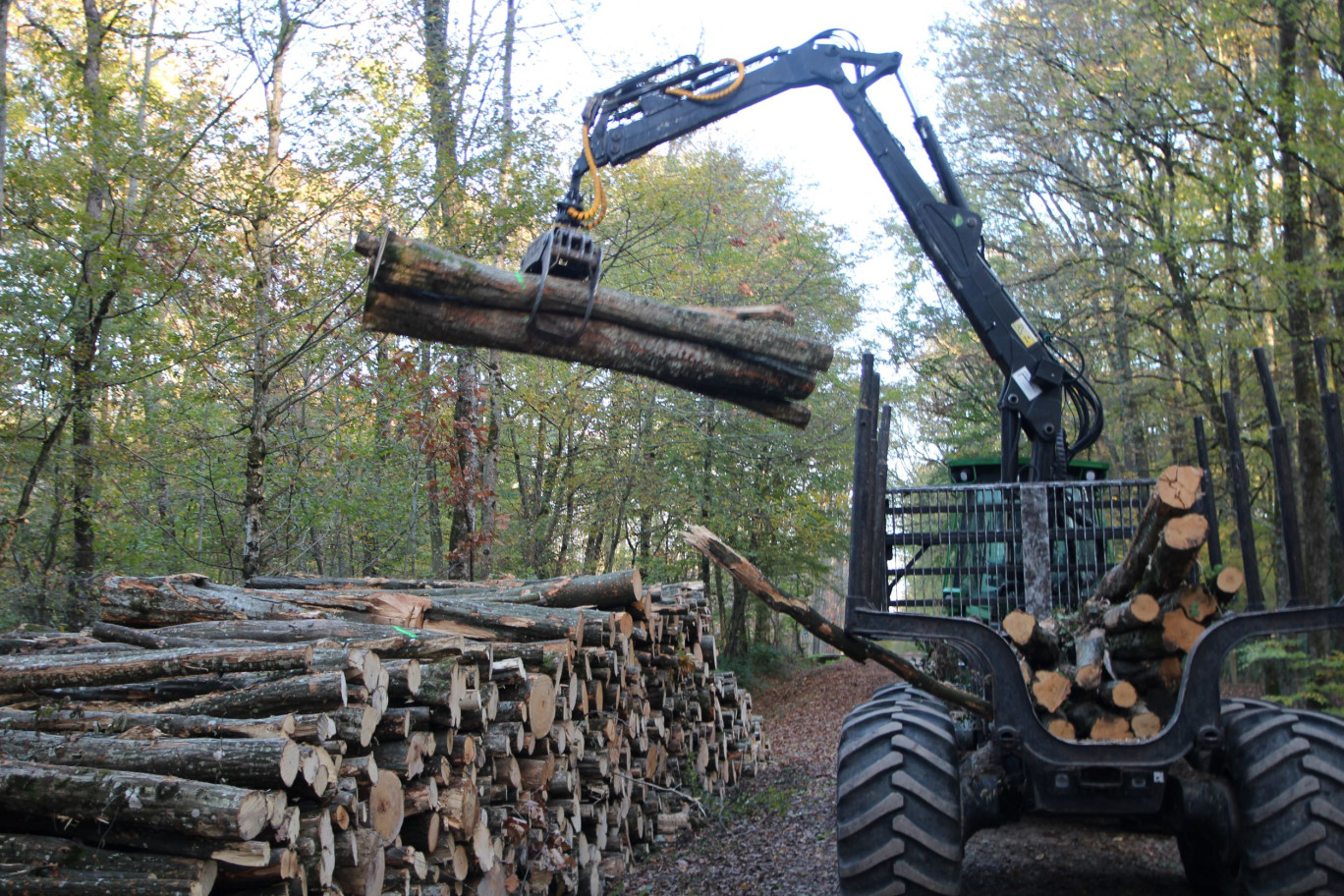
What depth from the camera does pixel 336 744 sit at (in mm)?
4137

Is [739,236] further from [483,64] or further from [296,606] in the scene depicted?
[296,606]

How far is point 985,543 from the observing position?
594cm

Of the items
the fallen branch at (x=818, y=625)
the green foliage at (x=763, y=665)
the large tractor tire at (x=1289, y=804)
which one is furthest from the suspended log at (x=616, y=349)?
the green foliage at (x=763, y=665)

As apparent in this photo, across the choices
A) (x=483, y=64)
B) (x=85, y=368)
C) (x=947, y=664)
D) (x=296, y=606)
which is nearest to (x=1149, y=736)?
(x=947, y=664)

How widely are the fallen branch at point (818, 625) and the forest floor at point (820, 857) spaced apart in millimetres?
1034

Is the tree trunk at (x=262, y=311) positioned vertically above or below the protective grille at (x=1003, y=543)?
above

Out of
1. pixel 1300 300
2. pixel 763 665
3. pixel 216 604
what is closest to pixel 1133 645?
pixel 216 604

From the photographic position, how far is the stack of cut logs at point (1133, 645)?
15.1 ft

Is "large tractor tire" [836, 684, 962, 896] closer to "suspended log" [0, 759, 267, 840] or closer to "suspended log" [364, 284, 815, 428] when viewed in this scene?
"suspended log" [364, 284, 815, 428]

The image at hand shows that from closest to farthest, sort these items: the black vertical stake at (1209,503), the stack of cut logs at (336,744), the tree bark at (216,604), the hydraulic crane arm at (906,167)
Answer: the stack of cut logs at (336,744)
the black vertical stake at (1209,503)
the tree bark at (216,604)
the hydraulic crane arm at (906,167)

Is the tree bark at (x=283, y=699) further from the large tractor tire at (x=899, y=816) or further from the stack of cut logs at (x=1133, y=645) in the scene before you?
the stack of cut logs at (x=1133, y=645)

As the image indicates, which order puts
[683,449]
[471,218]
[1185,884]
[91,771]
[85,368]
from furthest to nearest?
[683,449], [471,218], [85,368], [1185,884], [91,771]

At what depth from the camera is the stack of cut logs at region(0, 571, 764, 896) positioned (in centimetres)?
355

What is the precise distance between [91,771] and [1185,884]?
17.8 ft
